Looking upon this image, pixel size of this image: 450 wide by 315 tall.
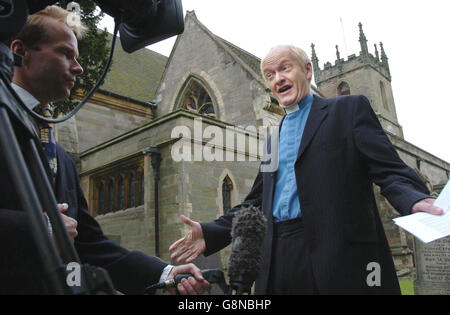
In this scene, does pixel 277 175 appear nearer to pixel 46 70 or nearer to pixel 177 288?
pixel 177 288

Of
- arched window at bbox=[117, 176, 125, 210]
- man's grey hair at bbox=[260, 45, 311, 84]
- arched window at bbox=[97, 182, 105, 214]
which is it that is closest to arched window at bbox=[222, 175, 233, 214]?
arched window at bbox=[117, 176, 125, 210]

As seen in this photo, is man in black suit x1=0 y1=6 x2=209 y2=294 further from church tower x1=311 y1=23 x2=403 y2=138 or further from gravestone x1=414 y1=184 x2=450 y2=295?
church tower x1=311 y1=23 x2=403 y2=138

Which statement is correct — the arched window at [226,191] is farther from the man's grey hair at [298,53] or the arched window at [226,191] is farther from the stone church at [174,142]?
the man's grey hair at [298,53]

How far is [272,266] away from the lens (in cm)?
184

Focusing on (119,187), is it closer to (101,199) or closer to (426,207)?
(101,199)

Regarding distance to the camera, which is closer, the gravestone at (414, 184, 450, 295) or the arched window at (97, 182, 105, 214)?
the gravestone at (414, 184, 450, 295)

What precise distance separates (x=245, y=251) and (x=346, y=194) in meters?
0.74

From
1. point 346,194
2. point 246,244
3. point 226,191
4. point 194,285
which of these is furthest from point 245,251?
point 226,191

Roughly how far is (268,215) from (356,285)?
0.55 metres

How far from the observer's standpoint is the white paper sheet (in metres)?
1.16

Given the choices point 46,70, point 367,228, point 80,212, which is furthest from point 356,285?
point 46,70

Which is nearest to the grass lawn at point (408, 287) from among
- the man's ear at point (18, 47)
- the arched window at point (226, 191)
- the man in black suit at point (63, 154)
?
the arched window at point (226, 191)

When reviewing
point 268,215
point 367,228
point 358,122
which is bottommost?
point 367,228

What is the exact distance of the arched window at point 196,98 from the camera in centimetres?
1625
